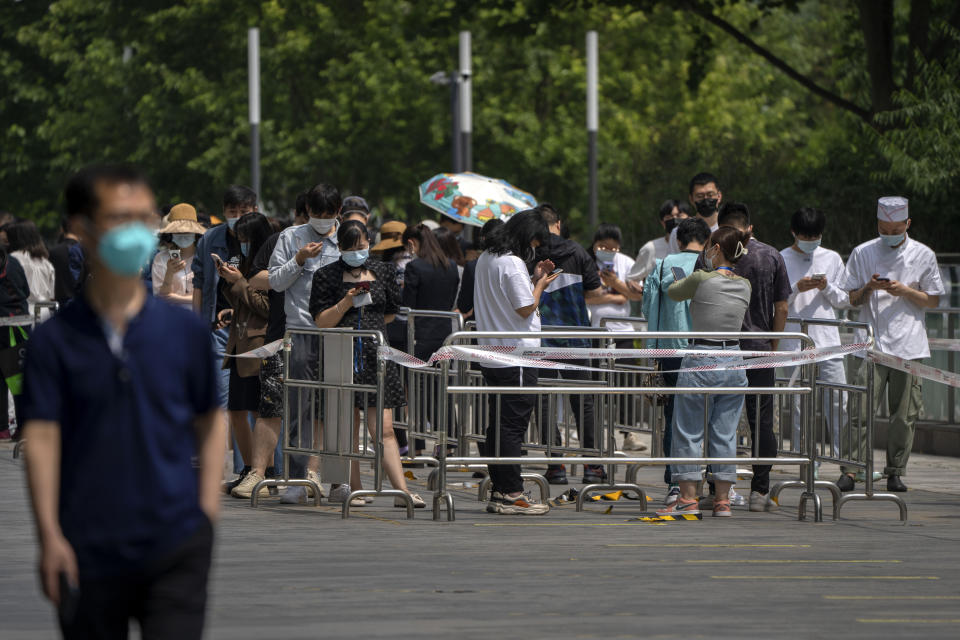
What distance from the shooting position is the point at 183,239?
12586mm

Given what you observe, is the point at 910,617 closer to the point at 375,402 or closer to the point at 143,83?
the point at 375,402

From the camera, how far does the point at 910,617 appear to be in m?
7.42

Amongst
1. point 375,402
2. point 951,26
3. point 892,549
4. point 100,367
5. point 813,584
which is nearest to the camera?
point 100,367

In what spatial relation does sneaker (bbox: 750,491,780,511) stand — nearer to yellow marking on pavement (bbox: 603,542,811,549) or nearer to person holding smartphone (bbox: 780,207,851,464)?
Result: person holding smartphone (bbox: 780,207,851,464)

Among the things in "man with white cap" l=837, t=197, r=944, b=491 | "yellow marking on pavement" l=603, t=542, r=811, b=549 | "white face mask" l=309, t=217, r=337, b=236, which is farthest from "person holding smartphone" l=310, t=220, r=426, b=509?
"man with white cap" l=837, t=197, r=944, b=491

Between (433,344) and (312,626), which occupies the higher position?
(433,344)

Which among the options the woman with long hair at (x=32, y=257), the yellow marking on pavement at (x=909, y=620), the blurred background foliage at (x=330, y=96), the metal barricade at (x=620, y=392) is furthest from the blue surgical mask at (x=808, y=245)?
the blurred background foliage at (x=330, y=96)

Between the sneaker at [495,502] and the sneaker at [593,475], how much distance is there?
1.46 metres

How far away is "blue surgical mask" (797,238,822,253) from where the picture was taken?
1254 centimetres

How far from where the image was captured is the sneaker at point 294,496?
11383 millimetres

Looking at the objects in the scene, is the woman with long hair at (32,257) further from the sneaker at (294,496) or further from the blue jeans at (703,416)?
the blue jeans at (703,416)

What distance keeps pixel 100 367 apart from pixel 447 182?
493 inches

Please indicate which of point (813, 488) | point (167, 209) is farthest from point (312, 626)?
point (167, 209)

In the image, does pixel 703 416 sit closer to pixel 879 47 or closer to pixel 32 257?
pixel 32 257
